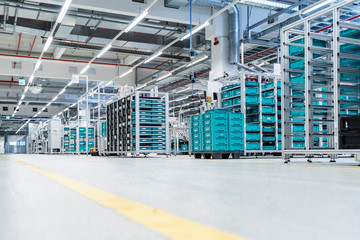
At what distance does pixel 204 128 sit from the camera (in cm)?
1128

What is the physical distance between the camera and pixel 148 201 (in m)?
1.88

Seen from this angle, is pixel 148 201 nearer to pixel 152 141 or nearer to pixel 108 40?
pixel 152 141

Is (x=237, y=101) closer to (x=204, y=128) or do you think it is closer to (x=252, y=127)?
(x=252, y=127)

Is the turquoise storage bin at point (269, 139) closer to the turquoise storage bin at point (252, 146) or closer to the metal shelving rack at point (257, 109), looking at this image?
the metal shelving rack at point (257, 109)

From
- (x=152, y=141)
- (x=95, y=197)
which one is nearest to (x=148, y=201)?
(x=95, y=197)

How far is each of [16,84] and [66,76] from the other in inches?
295

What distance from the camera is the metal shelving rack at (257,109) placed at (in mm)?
11312

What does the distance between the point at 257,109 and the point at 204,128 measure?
1.84m

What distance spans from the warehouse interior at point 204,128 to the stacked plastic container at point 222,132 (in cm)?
4

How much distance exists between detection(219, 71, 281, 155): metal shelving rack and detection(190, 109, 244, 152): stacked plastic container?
325 millimetres

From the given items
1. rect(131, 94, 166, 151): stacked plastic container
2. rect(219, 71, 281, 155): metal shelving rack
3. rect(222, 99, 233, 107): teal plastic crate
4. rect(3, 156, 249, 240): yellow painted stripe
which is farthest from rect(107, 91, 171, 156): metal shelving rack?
rect(3, 156, 249, 240): yellow painted stripe

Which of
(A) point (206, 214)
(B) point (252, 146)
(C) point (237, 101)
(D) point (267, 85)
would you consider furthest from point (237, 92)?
(A) point (206, 214)

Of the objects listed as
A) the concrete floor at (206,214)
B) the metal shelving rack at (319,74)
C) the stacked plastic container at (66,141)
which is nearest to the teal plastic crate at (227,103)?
the metal shelving rack at (319,74)

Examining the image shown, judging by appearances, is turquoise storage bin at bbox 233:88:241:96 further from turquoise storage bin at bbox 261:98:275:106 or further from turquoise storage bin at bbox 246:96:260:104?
turquoise storage bin at bbox 261:98:275:106
